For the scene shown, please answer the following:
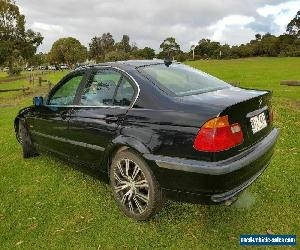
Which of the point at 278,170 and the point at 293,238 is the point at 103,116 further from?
the point at 278,170

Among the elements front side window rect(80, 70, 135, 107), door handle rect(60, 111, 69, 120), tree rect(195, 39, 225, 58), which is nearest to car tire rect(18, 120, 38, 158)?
door handle rect(60, 111, 69, 120)

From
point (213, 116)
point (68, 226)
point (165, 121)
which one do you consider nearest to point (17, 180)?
point (68, 226)

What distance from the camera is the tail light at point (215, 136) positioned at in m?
3.61

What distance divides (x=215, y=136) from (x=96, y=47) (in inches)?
4713

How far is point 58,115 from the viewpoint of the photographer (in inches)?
220

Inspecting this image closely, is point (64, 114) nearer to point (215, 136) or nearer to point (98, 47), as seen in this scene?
point (215, 136)

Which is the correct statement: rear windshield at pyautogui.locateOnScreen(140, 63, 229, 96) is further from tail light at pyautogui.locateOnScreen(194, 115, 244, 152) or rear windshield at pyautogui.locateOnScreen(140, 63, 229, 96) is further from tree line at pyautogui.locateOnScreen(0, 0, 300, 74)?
tree line at pyautogui.locateOnScreen(0, 0, 300, 74)

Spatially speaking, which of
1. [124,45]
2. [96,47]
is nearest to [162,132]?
[96,47]

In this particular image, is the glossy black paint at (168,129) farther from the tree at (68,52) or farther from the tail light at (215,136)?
the tree at (68,52)

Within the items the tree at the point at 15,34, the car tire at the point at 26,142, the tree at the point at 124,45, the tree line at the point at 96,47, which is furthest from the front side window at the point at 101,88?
the tree at the point at 124,45

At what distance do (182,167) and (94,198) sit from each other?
1917mm

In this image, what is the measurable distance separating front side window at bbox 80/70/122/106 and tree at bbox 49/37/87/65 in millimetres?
100331

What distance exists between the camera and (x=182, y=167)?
374cm

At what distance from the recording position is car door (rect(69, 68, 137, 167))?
178 inches
